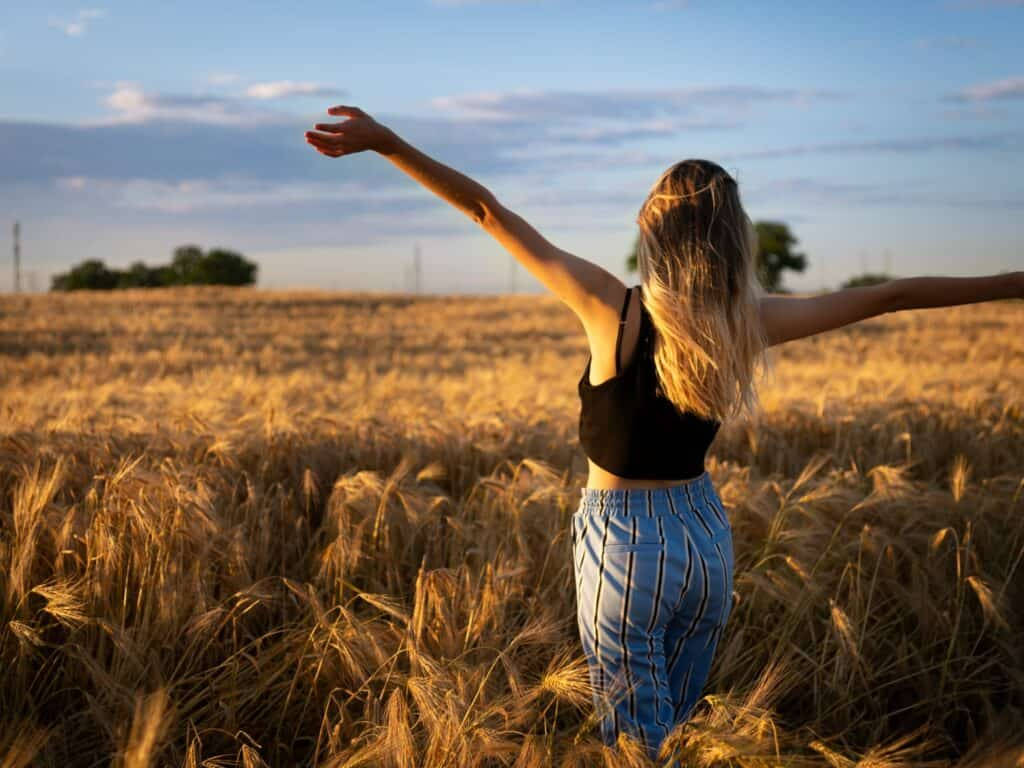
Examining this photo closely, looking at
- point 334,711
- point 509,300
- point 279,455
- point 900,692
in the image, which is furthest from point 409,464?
point 509,300

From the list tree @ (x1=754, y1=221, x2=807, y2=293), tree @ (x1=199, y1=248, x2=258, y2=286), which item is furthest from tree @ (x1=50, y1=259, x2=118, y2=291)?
tree @ (x1=754, y1=221, x2=807, y2=293)

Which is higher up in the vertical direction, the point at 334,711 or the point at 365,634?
the point at 365,634

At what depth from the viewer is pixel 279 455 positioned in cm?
480

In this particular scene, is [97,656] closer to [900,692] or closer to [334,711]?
[334,711]

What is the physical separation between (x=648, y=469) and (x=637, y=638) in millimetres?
470

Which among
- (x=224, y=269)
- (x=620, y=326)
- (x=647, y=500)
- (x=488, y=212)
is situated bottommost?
(x=647, y=500)

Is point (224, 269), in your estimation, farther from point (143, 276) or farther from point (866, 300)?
point (866, 300)

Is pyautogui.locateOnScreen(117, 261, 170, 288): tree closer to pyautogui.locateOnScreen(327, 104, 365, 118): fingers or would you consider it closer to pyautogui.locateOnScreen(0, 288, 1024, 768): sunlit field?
pyautogui.locateOnScreen(0, 288, 1024, 768): sunlit field

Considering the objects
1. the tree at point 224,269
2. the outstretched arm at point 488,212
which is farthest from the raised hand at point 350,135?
the tree at point 224,269

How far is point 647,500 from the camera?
2.28 m

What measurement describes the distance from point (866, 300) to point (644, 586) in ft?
3.72

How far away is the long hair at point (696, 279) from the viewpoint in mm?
2154

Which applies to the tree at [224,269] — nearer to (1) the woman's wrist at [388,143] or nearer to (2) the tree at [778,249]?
(2) the tree at [778,249]

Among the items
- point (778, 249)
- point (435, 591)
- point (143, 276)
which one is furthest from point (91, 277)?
point (435, 591)
